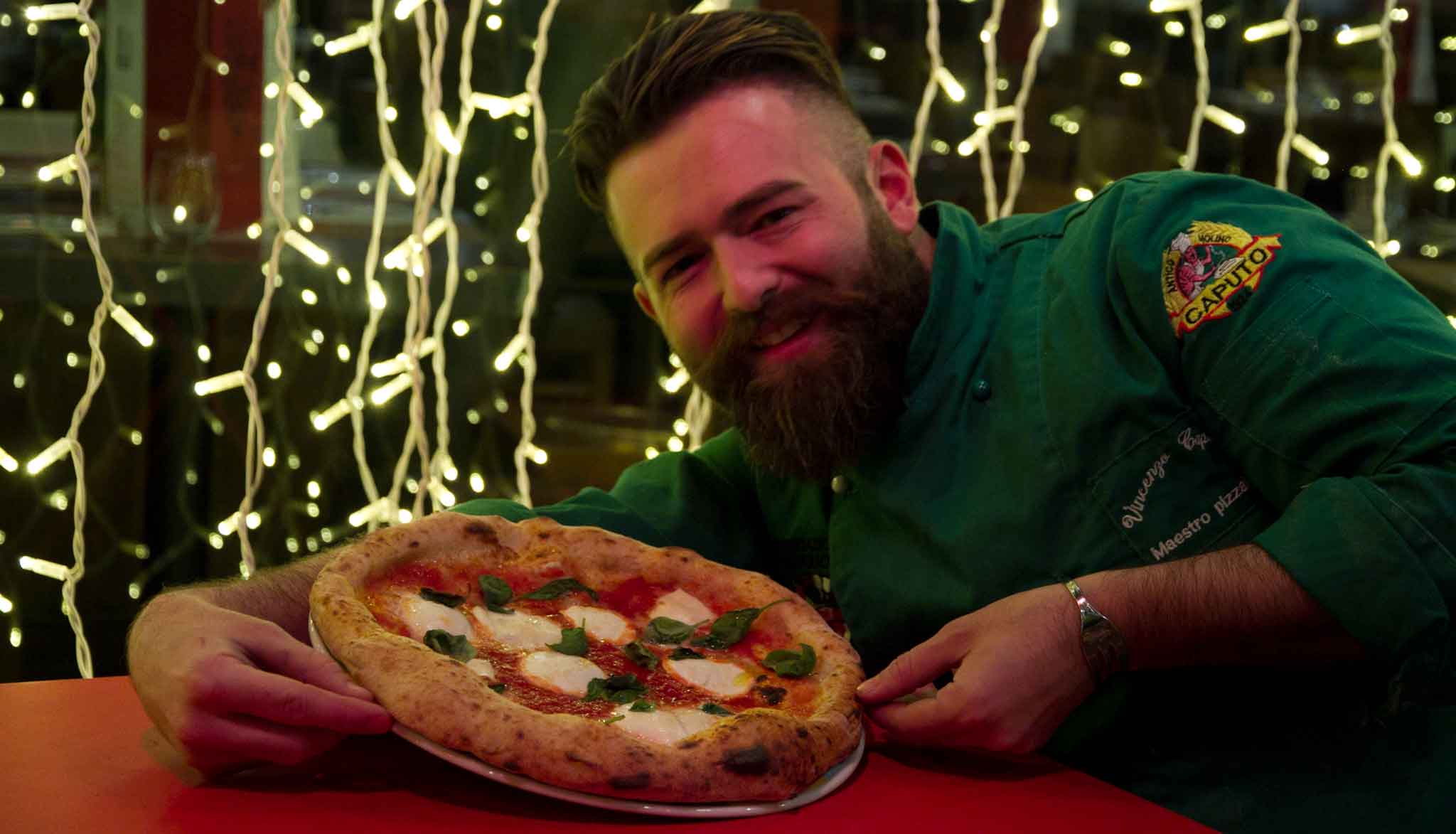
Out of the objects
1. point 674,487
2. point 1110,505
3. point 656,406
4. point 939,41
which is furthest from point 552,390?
point 1110,505

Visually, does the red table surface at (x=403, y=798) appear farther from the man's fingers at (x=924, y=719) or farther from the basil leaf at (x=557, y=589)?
the basil leaf at (x=557, y=589)

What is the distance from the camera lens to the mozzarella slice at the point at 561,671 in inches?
38.9

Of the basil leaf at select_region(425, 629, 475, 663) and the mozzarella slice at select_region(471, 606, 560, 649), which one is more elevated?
the basil leaf at select_region(425, 629, 475, 663)

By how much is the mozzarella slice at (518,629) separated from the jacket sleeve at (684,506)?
28cm

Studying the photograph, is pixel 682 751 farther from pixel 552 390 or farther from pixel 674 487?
pixel 552 390

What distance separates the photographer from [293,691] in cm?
88

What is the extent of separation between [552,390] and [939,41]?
854 mm

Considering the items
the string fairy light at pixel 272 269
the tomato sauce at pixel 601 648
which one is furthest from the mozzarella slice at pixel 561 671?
the string fairy light at pixel 272 269

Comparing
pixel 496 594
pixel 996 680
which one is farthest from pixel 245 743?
pixel 996 680

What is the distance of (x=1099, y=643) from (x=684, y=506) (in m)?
0.58

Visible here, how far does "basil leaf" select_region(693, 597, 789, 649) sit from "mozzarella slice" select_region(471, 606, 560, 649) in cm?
12

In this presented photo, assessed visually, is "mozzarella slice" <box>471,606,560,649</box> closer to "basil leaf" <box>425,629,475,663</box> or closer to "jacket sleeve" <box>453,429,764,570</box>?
"basil leaf" <box>425,629,475,663</box>

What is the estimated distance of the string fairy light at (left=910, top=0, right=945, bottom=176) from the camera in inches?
75.8

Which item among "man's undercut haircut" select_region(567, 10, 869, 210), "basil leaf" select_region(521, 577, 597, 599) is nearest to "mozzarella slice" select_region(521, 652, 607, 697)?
"basil leaf" select_region(521, 577, 597, 599)
